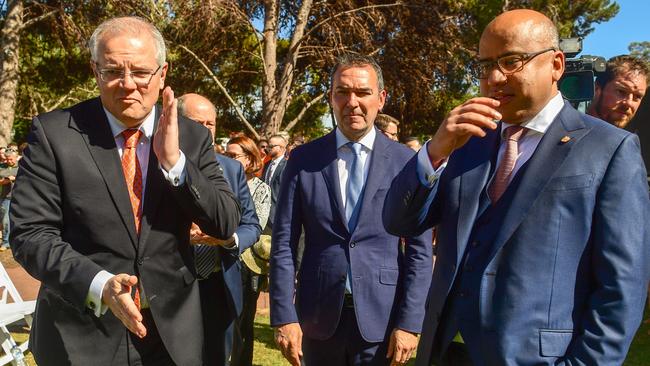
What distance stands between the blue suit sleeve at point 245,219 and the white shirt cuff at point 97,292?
1.83 m

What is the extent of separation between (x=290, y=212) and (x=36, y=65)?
20.1 metres

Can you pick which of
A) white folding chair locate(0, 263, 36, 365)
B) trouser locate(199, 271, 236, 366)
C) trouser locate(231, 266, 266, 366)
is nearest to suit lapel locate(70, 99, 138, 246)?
trouser locate(199, 271, 236, 366)

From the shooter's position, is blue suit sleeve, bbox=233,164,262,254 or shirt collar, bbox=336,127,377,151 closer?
shirt collar, bbox=336,127,377,151

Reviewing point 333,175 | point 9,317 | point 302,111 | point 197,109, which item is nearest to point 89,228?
point 333,175

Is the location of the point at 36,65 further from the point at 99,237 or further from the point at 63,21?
the point at 99,237

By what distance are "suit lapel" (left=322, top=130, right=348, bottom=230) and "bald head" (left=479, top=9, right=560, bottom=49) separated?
1.32m

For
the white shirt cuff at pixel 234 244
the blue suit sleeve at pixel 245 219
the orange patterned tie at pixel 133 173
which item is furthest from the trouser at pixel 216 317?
the orange patterned tie at pixel 133 173

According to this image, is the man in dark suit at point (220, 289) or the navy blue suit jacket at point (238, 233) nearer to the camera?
the man in dark suit at point (220, 289)

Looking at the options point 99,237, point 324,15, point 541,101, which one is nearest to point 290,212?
point 99,237

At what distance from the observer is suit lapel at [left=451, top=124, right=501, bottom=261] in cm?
230

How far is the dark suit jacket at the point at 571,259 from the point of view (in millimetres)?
2074

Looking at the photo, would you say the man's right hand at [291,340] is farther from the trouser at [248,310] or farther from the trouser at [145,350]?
the trouser at [248,310]

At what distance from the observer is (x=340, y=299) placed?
3.29 m

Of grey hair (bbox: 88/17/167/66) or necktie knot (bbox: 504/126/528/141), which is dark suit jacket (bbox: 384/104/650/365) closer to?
necktie knot (bbox: 504/126/528/141)
